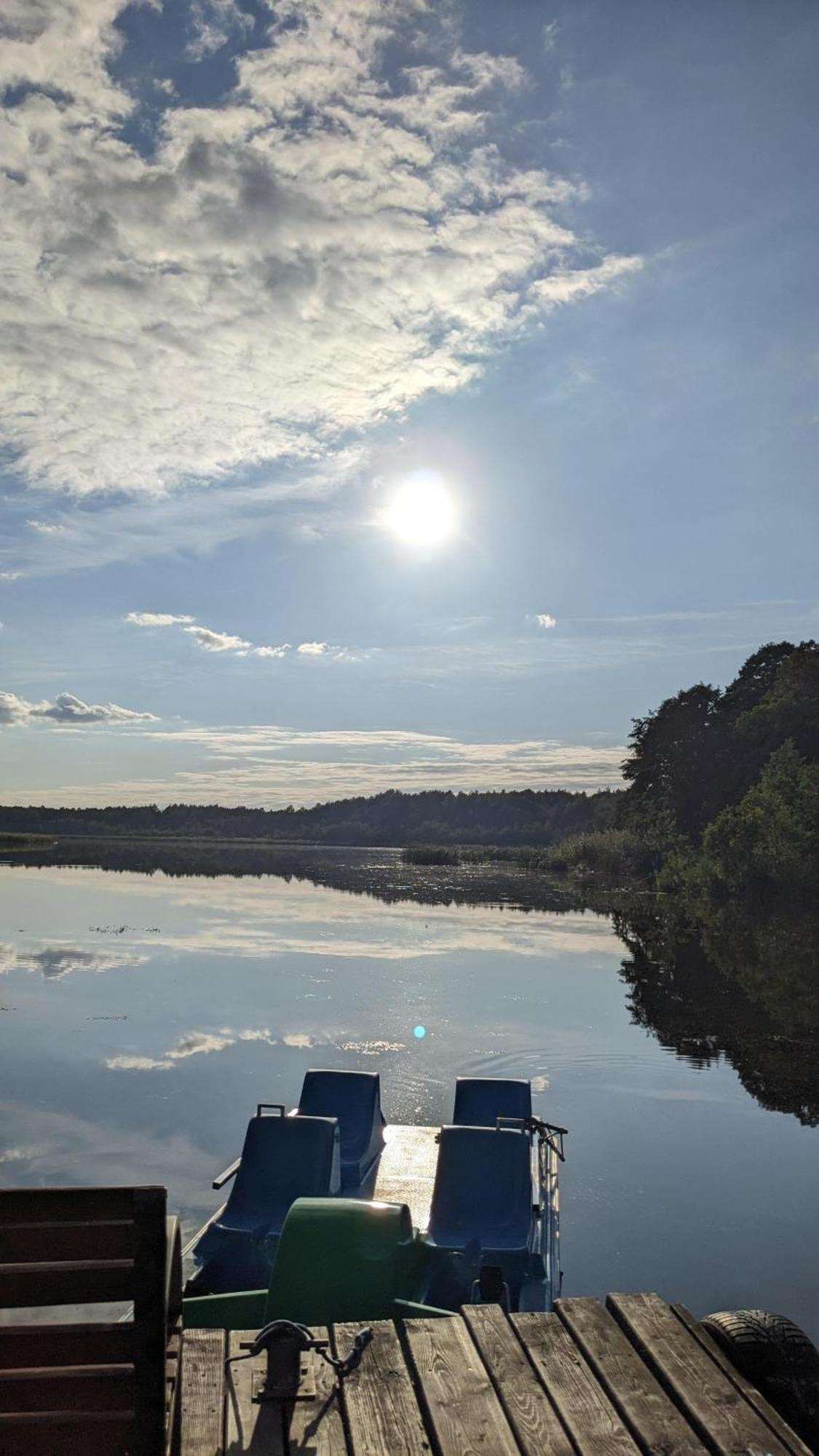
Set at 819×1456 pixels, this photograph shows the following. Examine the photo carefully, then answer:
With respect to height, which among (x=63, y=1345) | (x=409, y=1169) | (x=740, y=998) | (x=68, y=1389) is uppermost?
(x=63, y=1345)

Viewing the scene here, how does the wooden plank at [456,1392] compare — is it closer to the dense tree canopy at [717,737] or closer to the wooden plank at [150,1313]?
the wooden plank at [150,1313]

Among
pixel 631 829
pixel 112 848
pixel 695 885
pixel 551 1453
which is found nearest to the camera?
pixel 551 1453

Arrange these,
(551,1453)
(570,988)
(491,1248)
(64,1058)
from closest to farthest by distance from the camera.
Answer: (551,1453) < (491,1248) < (64,1058) < (570,988)

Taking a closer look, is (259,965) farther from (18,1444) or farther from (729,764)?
(729,764)

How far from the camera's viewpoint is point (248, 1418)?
5.13 meters

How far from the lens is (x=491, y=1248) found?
8.98 meters

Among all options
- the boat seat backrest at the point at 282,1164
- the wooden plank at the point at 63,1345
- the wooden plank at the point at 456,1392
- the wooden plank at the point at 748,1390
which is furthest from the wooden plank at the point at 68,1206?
the boat seat backrest at the point at 282,1164

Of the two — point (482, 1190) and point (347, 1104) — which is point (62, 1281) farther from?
point (347, 1104)

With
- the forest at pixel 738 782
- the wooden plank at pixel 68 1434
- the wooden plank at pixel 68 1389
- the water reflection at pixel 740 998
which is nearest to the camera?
the wooden plank at pixel 68 1434

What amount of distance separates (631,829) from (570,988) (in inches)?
2141

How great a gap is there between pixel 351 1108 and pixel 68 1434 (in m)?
9.09

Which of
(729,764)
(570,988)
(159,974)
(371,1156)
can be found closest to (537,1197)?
(371,1156)

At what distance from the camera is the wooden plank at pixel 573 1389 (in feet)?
16.4

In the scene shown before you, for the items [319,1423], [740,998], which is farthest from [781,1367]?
[740,998]
